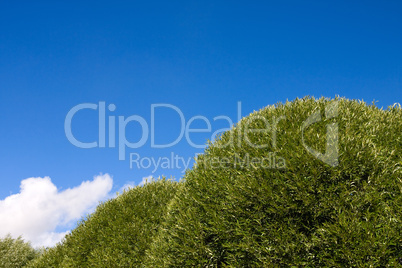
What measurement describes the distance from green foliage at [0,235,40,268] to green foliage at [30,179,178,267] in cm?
2035

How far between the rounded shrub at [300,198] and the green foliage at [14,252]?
30.0m

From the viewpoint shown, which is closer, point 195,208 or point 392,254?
point 392,254

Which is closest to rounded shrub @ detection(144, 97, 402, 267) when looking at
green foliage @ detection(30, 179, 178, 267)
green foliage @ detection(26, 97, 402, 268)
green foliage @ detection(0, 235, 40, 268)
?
green foliage @ detection(26, 97, 402, 268)

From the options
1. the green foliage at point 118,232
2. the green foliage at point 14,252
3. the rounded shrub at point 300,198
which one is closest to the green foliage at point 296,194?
the rounded shrub at point 300,198

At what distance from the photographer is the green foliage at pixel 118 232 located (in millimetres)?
13211

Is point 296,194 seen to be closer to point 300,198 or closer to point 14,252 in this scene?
point 300,198

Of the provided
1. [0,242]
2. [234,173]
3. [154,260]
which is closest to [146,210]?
[154,260]

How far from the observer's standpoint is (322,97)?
1096 centimetres

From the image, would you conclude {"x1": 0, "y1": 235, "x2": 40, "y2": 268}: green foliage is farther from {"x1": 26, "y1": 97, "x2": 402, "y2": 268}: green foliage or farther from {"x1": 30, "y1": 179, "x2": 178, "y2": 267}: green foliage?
{"x1": 26, "y1": 97, "x2": 402, "y2": 268}: green foliage

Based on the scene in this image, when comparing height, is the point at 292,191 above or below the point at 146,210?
below

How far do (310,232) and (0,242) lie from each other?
1465 inches

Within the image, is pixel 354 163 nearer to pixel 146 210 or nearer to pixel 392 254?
pixel 392 254

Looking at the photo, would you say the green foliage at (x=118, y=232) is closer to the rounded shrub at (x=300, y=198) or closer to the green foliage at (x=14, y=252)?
the rounded shrub at (x=300, y=198)

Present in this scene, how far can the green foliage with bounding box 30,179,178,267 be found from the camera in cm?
1321
